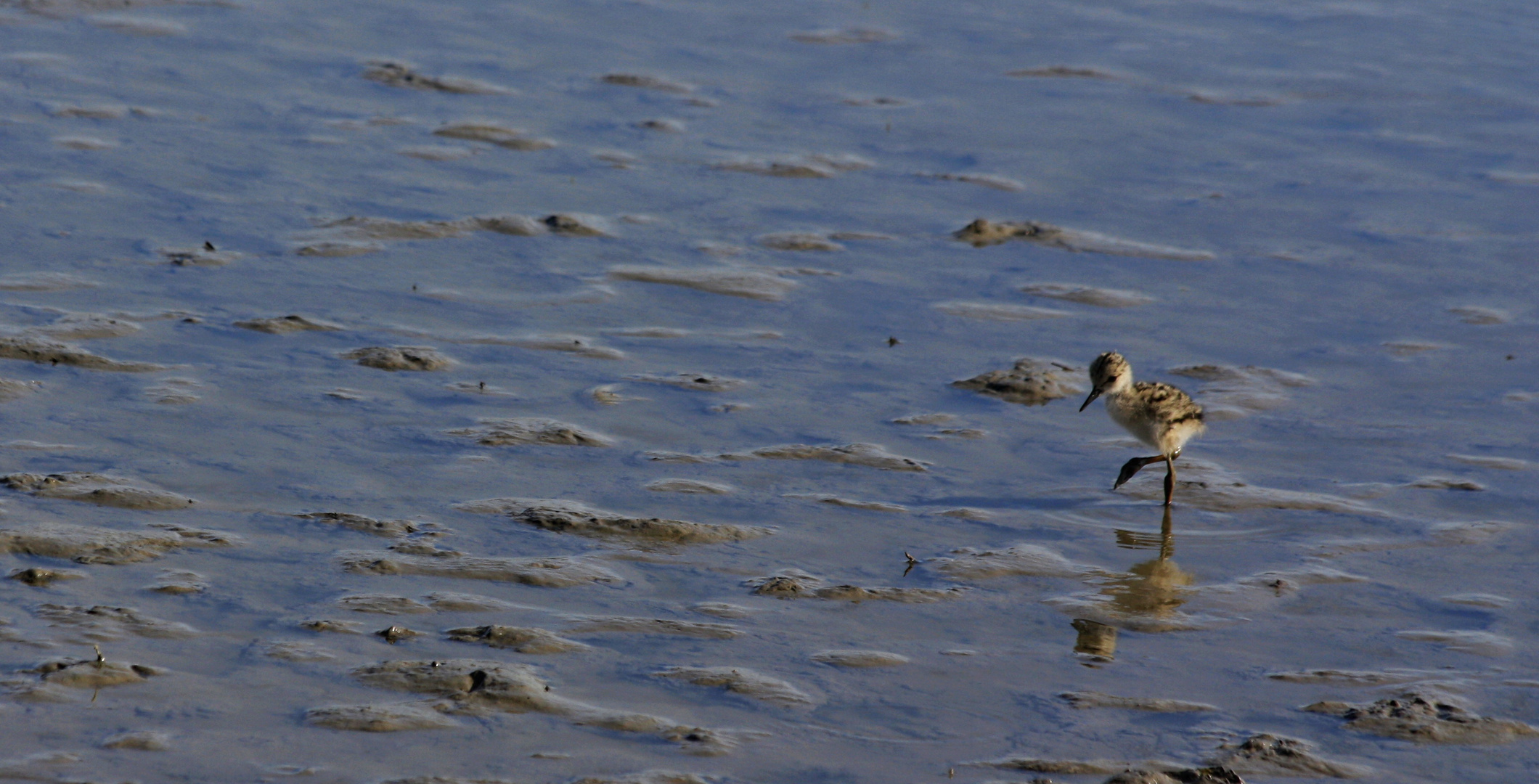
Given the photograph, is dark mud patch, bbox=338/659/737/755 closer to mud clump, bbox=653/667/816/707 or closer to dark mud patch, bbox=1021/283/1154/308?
mud clump, bbox=653/667/816/707

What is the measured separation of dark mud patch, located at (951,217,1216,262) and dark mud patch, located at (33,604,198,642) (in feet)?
20.3

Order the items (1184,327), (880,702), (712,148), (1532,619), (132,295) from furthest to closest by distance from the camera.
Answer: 1. (712,148)
2. (1184,327)
3. (132,295)
4. (1532,619)
5. (880,702)

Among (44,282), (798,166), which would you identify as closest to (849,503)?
(44,282)

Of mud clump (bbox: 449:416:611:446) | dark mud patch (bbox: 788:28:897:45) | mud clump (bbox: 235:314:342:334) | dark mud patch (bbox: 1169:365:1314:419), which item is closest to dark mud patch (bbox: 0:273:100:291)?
mud clump (bbox: 235:314:342:334)

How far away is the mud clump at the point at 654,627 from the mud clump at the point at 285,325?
318 centimetres

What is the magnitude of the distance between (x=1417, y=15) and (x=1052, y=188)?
24.7 ft

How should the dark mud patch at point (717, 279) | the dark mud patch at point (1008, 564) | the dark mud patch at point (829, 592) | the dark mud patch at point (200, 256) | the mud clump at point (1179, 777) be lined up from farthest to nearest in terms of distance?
the dark mud patch at point (717, 279) < the dark mud patch at point (200, 256) < the dark mud patch at point (1008, 564) < the dark mud patch at point (829, 592) < the mud clump at point (1179, 777)

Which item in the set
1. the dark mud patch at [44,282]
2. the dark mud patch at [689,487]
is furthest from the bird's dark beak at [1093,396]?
the dark mud patch at [44,282]

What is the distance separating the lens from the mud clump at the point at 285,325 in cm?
853

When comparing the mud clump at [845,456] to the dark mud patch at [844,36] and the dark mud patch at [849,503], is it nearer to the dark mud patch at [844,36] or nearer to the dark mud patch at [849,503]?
the dark mud patch at [849,503]

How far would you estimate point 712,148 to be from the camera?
1217cm

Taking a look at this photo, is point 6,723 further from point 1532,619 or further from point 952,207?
point 952,207

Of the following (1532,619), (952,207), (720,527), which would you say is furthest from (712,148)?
(1532,619)

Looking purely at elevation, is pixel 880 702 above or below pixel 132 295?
below
